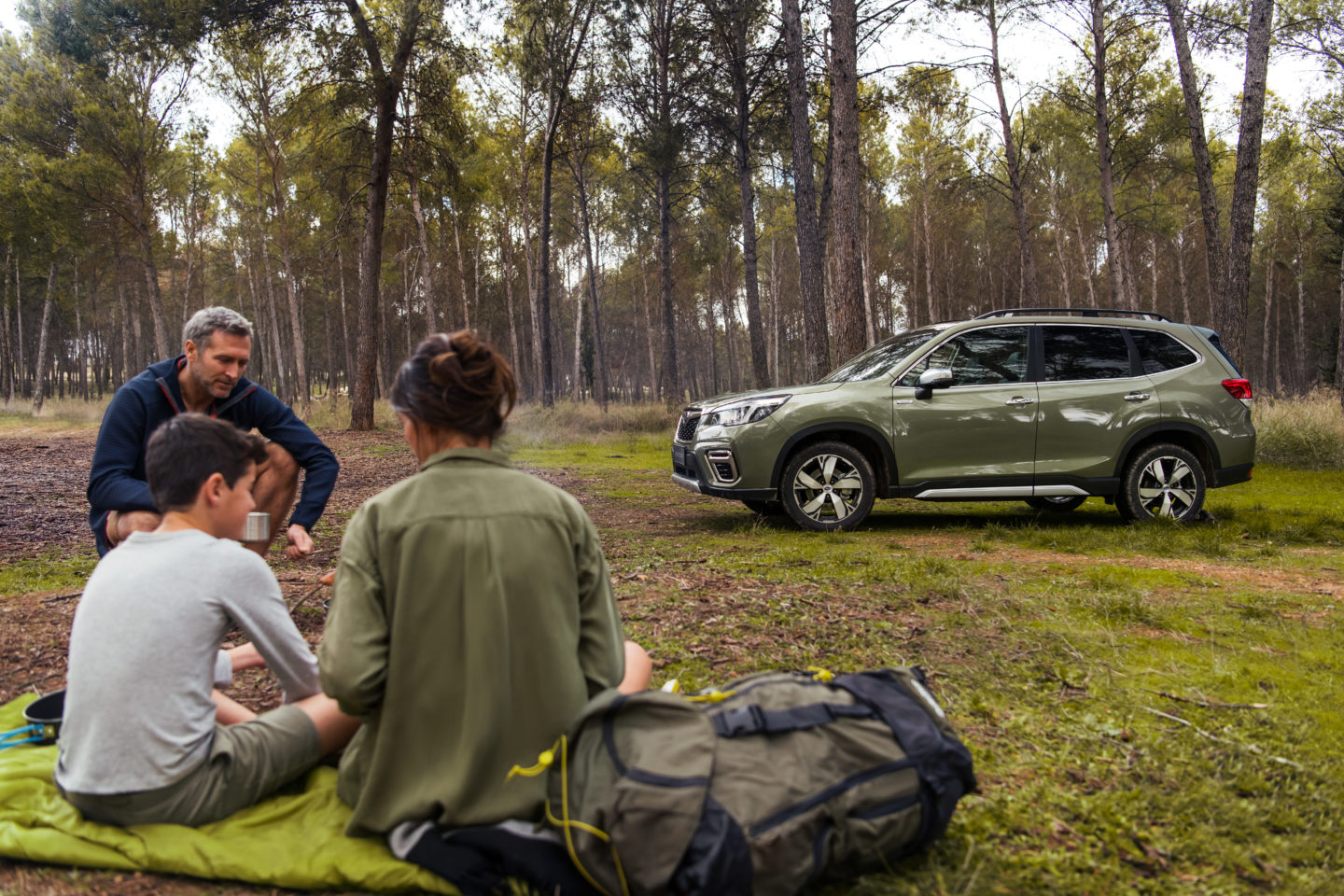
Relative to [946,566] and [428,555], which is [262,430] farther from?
[946,566]

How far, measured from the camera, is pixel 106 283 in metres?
42.1

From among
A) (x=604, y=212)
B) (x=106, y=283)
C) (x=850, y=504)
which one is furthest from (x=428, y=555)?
(x=106, y=283)

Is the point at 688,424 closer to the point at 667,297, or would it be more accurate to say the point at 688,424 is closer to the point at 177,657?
the point at 177,657

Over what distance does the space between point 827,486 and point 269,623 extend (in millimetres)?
5816

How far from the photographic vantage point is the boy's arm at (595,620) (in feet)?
7.22

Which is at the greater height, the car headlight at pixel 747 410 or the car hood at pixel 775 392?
the car hood at pixel 775 392

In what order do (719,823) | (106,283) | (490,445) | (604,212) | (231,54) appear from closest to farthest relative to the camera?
(719,823) → (490,445) → (231,54) → (604,212) → (106,283)

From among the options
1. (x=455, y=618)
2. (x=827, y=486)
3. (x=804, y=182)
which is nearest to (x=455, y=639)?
(x=455, y=618)

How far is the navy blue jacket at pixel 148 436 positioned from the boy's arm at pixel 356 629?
6.78ft

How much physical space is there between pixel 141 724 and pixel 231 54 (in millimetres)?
26672

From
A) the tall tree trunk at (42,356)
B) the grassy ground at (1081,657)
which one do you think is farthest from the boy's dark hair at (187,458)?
the tall tree trunk at (42,356)

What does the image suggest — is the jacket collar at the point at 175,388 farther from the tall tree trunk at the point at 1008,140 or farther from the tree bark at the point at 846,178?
the tall tree trunk at the point at 1008,140

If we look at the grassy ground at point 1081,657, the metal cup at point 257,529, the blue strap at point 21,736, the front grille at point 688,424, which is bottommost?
the grassy ground at point 1081,657

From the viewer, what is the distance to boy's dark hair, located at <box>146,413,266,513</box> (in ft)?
7.55
